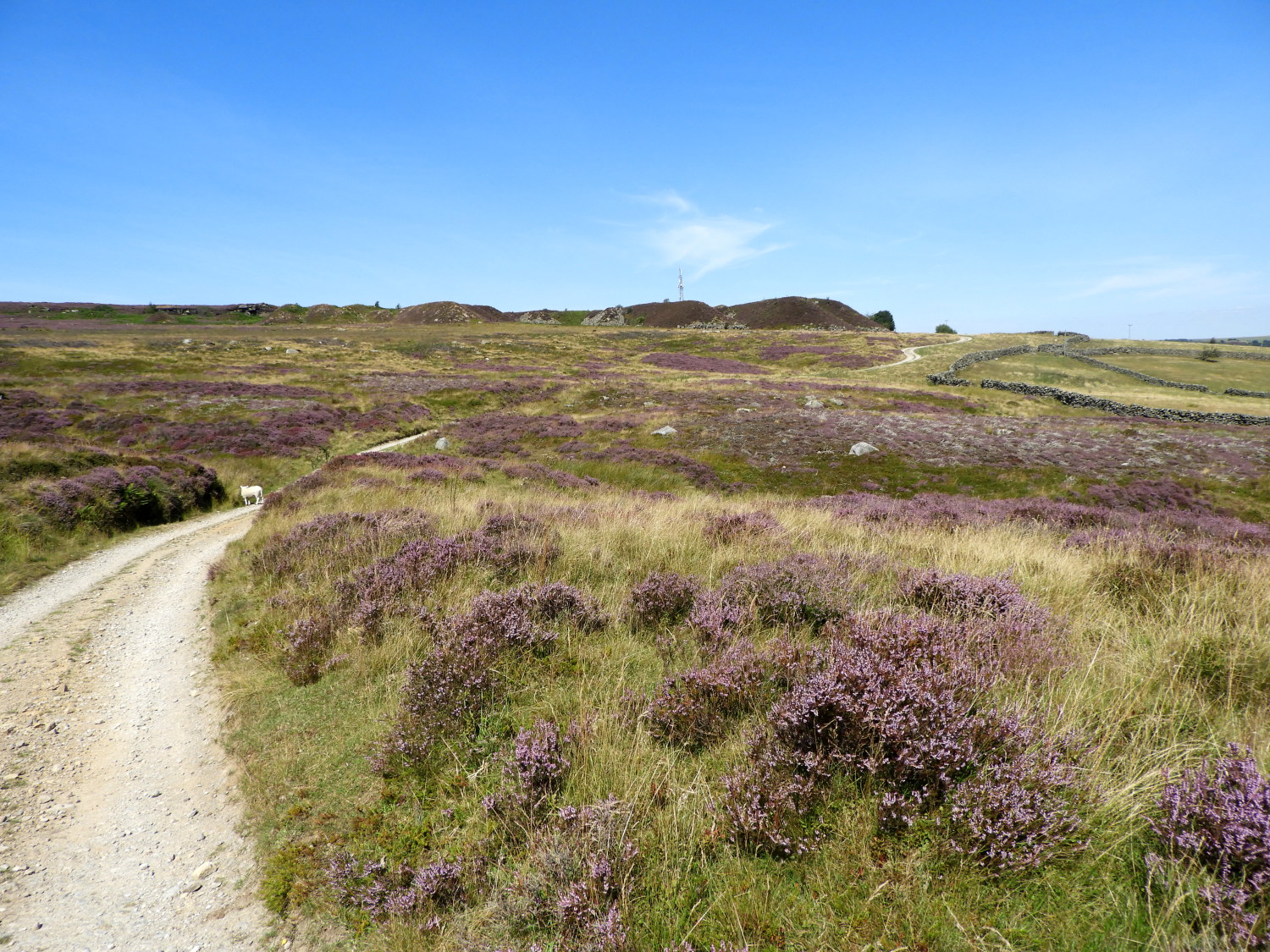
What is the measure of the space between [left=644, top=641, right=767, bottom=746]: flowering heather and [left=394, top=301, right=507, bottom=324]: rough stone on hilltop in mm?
139981

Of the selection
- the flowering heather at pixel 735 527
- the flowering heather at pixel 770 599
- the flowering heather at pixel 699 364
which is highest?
the flowering heather at pixel 699 364

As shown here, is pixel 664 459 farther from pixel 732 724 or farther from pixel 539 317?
pixel 539 317

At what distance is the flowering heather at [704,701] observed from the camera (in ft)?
14.4

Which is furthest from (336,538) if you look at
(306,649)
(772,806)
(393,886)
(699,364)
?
(699,364)

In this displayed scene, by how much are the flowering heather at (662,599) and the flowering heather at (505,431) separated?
2472 cm

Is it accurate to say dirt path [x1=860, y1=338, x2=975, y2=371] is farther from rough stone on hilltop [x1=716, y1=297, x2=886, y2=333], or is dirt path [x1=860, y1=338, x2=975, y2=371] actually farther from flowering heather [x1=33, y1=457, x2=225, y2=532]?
flowering heather [x1=33, y1=457, x2=225, y2=532]

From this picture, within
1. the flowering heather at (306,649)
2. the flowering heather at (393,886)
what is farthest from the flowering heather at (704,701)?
the flowering heather at (306,649)

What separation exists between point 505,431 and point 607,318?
4727 inches

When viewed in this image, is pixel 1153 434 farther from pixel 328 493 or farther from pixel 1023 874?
pixel 328 493

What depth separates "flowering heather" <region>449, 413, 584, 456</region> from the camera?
31344mm

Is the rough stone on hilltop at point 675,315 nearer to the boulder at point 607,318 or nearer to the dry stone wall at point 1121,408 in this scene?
the boulder at point 607,318

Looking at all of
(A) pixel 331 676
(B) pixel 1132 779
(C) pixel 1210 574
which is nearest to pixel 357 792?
(A) pixel 331 676

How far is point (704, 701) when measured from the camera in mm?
4484

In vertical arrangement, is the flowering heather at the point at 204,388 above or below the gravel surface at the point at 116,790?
above
